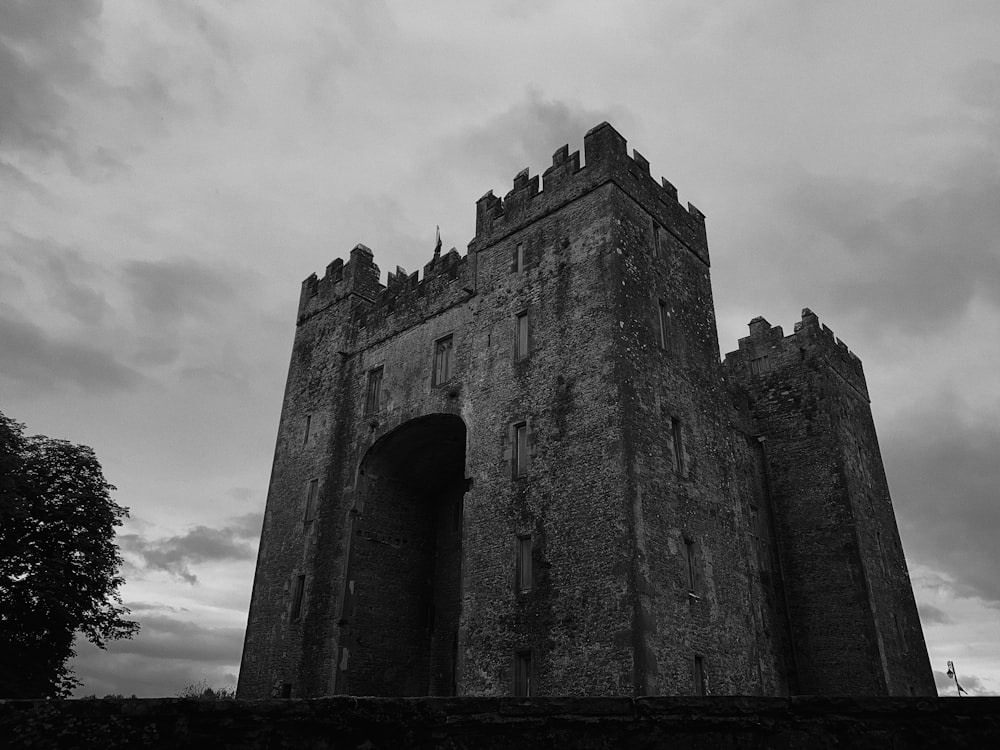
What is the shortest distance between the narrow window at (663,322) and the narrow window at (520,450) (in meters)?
4.60

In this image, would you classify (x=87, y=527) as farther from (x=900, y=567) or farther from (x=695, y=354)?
(x=900, y=567)

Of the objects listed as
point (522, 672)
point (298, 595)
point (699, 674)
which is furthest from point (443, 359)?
point (699, 674)

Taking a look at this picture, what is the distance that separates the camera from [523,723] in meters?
6.56

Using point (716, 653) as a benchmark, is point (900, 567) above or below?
above

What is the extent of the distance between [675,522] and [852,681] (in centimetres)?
949

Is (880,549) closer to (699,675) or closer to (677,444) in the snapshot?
(677,444)

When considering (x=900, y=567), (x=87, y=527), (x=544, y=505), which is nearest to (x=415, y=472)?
(x=544, y=505)

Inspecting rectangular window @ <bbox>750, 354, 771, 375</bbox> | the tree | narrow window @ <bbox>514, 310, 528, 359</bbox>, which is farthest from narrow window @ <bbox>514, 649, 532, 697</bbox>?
the tree

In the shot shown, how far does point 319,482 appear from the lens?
26.2 m

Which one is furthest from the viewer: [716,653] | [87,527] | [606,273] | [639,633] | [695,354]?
[87,527]

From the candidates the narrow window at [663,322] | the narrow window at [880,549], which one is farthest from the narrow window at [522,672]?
the narrow window at [880,549]

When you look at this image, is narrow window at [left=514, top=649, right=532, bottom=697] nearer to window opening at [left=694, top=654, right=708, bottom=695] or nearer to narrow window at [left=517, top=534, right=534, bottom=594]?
narrow window at [left=517, top=534, right=534, bottom=594]

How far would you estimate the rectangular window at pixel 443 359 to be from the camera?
23.9 m

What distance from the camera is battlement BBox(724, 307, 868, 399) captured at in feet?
91.4
